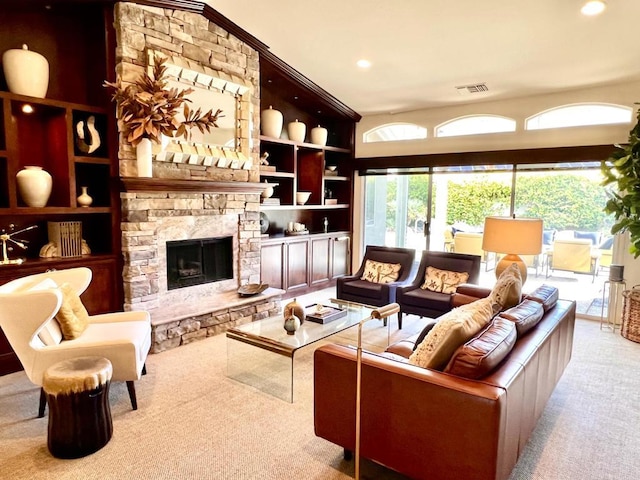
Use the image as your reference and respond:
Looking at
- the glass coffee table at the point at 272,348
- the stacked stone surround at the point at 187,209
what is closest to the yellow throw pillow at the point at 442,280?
the glass coffee table at the point at 272,348

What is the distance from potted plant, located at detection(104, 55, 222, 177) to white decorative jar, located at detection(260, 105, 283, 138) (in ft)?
5.92

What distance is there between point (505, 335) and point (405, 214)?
4896mm

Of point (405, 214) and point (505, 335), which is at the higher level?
point (405, 214)

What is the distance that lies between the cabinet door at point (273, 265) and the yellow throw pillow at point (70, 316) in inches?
109

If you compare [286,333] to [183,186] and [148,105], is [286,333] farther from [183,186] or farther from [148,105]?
[148,105]

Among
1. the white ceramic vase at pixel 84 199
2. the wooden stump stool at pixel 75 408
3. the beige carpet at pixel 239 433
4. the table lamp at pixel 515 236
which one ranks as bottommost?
the beige carpet at pixel 239 433

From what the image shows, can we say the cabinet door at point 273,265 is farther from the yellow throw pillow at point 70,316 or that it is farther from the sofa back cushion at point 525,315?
the sofa back cushion at point 525,315

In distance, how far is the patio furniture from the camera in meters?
5.44

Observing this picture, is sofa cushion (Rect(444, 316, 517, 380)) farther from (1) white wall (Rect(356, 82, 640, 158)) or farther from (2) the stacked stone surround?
(1) white wall (Rect(356, 82, 640, 158))

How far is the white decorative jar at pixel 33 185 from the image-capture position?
368 centimetres

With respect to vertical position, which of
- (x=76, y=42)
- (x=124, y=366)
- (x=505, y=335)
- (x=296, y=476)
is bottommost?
(x=296, y=476)

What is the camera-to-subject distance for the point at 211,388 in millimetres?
3391

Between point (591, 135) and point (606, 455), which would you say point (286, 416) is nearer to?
point (606, 455)

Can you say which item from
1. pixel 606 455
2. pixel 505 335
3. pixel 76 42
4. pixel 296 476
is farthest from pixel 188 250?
pixel 606 455
